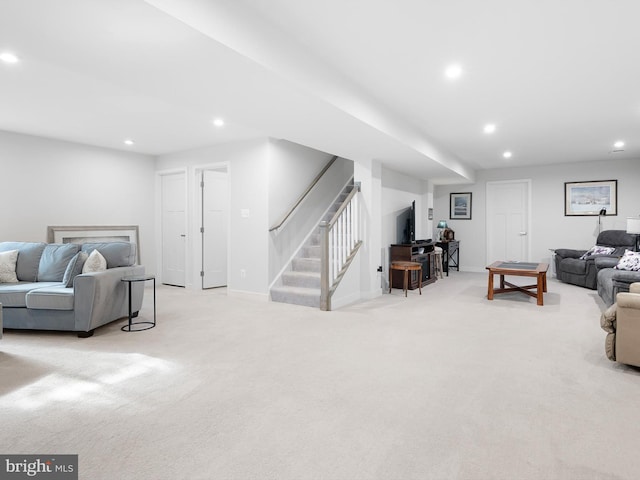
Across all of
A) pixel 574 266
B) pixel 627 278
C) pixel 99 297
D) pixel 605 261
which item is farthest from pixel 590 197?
pixel 99 297

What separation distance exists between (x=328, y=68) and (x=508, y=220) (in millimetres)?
6904

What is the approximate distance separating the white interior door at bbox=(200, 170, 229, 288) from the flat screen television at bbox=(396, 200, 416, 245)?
10.3 ft

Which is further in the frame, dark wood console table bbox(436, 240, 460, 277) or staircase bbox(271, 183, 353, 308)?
dark wood console table bbox(436, 240, 460, 277)

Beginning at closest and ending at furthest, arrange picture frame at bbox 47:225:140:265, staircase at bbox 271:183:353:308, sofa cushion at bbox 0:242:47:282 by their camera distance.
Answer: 1. sofa cushion at bbox 0:242:47:282
2. staircase at bbox 271:183:353:308
3. picture frame at bbox 47:225:140:265

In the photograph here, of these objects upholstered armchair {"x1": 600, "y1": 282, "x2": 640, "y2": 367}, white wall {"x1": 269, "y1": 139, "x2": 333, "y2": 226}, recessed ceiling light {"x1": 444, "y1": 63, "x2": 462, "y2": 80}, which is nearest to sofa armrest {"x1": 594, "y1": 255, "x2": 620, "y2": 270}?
upholstered armchair {"x1": 600, "y1": 282, "x2": 640, "y2": 367}

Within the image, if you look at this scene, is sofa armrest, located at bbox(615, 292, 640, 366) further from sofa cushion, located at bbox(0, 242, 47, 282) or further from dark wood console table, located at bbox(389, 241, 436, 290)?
sofa cushion, located at bbox(0, 242, 47, 282)

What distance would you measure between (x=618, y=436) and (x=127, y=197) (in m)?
6.91

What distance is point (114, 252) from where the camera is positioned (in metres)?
4.34

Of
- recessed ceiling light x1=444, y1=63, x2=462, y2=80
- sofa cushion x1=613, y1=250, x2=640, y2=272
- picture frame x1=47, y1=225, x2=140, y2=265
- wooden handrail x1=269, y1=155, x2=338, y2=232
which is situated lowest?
sofa cushion x1=613, y1=250, x2=640, y2=272

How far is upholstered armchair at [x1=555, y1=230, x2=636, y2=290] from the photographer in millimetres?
6270

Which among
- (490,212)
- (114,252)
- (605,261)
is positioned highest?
(490,212)

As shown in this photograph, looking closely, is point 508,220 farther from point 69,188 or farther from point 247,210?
point 69,188

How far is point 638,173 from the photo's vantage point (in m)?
7.22

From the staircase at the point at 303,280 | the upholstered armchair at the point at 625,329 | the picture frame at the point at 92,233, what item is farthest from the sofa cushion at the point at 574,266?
the picture frame at the point at 92,233
